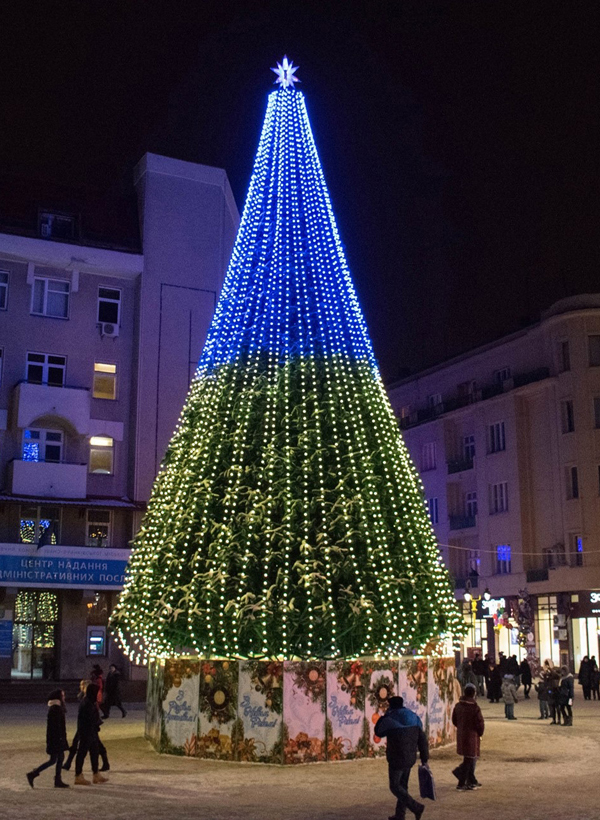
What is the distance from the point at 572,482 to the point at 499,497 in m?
5.49

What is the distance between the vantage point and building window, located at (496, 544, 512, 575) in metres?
49.2

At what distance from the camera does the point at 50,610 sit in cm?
3369

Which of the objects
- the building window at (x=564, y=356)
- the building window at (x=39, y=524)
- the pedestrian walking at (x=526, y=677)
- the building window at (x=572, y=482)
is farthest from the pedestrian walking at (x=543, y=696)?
the building window at (x=564, y=356)

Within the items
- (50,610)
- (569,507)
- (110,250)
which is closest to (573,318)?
(569,507)

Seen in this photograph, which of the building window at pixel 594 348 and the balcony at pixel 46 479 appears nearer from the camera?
the balcony at pixel 46 479

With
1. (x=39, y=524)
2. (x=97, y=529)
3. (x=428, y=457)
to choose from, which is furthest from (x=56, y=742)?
(x=428, y=457)

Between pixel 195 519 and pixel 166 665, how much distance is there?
2701 mm

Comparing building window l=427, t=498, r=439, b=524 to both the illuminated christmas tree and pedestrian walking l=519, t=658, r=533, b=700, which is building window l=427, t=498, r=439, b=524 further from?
the illuminated christmas tree

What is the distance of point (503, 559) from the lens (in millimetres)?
49594

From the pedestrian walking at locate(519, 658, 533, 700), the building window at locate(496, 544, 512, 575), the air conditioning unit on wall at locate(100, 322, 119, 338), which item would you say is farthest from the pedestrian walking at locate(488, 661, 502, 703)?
the air conditioning unit on wall at locate(100, 322, 119, 338)

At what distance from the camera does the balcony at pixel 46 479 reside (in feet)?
109

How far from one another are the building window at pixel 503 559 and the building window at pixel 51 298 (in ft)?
85.1

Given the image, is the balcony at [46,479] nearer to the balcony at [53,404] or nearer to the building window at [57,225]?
the balcony at [53,404]

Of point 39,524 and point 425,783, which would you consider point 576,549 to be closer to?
point 39,524
